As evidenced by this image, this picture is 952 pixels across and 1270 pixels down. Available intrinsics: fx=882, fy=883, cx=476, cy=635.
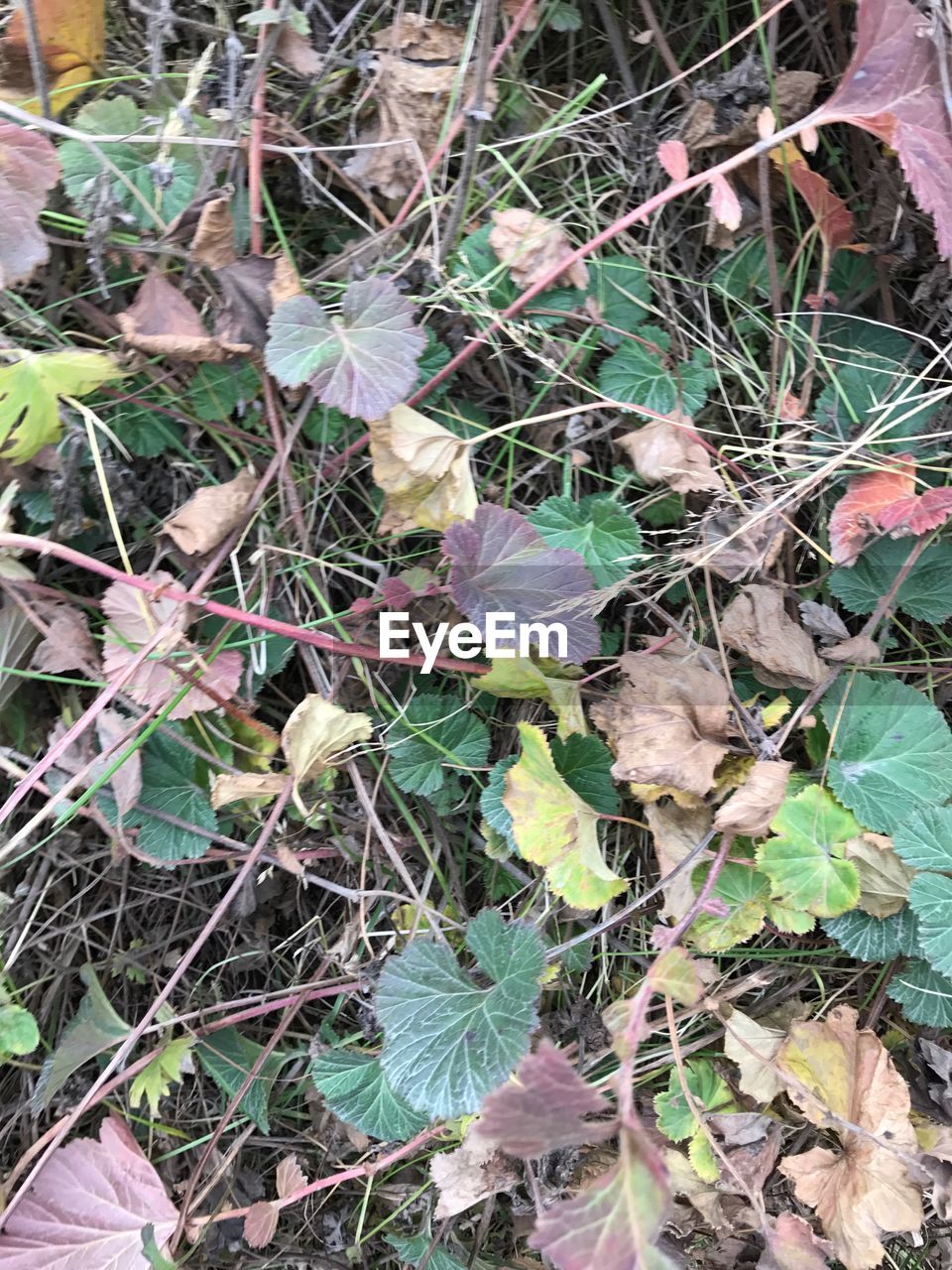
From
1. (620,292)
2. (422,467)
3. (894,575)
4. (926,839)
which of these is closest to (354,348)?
(422,467)

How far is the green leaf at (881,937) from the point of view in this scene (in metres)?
1.04

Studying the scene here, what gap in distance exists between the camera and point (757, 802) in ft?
3.15

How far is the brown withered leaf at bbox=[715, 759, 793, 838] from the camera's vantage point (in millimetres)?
958

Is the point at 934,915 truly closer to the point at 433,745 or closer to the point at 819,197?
the point at 433,745

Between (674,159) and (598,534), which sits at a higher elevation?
(674,159)

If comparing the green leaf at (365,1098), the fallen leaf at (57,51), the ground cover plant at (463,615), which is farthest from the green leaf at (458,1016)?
the fallen leaf at (57,51)

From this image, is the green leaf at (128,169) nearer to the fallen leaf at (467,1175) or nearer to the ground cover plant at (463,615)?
the ground cover plant at (463,615)

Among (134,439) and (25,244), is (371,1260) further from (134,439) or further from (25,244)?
(25,244)

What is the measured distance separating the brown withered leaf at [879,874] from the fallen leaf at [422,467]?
1.97 ft

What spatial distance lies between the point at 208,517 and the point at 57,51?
1.96 ft

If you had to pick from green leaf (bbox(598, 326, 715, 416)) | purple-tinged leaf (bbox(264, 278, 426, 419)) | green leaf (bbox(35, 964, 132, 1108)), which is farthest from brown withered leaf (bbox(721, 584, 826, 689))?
green leaf (bbox(35, 964, 132, 1108))

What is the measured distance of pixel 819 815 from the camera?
103 cm

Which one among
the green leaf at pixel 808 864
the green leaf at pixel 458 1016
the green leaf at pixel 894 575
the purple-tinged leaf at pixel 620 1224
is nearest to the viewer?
the purple-tinged leaf at pixel 620 1224

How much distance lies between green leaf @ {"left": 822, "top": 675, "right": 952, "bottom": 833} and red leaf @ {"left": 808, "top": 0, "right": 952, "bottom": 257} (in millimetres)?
513
